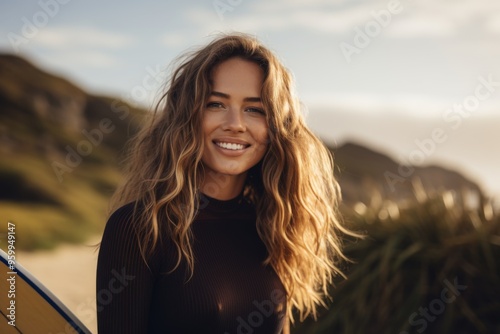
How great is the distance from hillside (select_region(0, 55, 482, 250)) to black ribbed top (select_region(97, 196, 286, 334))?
14315mm

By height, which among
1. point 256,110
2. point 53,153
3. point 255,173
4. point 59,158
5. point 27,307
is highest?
point 256,110

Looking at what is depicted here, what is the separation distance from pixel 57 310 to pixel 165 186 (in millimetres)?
502

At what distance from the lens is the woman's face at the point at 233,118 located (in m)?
1.94

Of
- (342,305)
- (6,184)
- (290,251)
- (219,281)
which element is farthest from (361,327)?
(6,184)

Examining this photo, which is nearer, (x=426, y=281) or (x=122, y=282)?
(x=122, y=282)

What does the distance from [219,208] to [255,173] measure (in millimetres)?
312

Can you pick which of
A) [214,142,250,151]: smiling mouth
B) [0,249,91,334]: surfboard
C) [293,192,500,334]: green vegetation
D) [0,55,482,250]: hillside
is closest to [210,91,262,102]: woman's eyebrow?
[214,142,250,151]: smiling mouth

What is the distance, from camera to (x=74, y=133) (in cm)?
2342

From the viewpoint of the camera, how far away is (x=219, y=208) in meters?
2.01

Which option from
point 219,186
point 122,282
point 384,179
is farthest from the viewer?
point 384,179

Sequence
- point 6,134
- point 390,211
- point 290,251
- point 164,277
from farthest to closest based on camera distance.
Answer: point 6,134 < point 390,211 < point 290,251 < point 164,277

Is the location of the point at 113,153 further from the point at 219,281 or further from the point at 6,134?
the point at 219,281

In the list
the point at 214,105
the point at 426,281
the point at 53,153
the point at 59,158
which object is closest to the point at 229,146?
the point at 214,105

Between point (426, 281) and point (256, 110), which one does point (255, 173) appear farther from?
point (426, 281)
